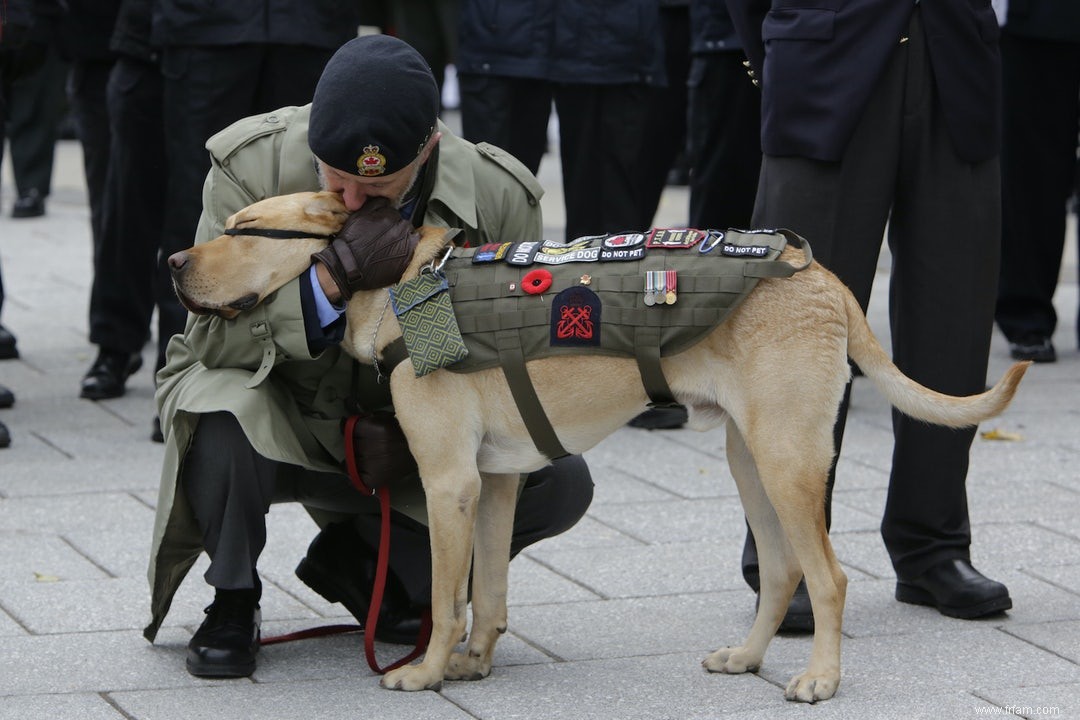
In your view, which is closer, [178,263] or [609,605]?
[178,263]

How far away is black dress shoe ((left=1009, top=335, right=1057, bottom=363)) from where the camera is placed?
7.23m

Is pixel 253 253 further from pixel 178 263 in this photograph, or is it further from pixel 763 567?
pixel 763 567

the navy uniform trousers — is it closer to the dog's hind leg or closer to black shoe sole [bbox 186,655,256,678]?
the dog's hind leg

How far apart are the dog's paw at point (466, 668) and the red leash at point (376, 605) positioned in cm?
11

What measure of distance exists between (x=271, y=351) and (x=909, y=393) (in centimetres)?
141

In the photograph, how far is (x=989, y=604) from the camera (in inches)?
156

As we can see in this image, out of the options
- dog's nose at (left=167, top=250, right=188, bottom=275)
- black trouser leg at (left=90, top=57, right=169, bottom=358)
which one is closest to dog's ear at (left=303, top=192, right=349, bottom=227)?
dog's nose at (left=167, top=250, right=188, bottom=275)

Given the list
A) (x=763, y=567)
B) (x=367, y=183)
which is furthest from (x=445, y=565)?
(x=367, y=183)

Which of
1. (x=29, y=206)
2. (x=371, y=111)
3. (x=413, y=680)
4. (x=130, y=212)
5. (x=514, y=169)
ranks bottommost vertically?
(x=29, y=206)

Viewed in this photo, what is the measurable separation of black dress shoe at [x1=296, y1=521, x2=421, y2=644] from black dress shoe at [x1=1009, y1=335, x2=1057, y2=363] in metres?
4.21

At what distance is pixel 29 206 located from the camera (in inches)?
434

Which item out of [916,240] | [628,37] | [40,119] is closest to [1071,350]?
[628,37]

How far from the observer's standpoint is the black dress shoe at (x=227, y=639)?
11.7 feet

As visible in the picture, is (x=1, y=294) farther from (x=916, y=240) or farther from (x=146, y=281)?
(x=916, y=240)
